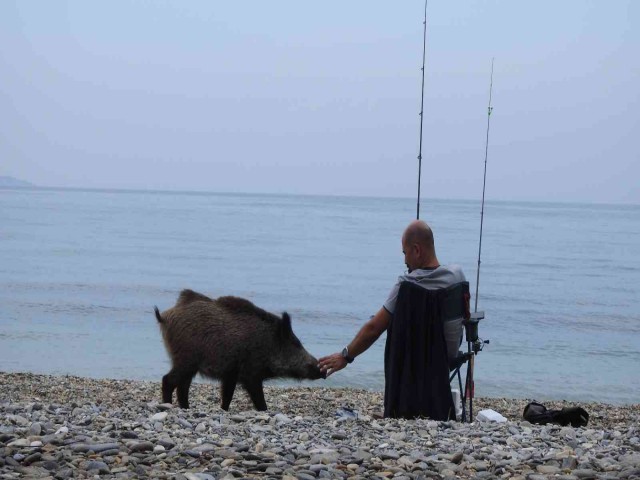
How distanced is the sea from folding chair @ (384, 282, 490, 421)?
4259 millimetres

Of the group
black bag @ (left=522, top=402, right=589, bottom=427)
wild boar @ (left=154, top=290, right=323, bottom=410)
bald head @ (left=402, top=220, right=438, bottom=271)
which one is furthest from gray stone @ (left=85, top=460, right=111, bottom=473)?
black bag @ (left=522, top=402, right=589, bottom=427)

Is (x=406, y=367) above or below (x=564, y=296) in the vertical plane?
above

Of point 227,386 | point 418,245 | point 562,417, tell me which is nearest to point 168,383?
point 227,386

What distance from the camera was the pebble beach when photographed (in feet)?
16.5

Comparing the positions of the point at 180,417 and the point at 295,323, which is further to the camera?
the point at 295,323

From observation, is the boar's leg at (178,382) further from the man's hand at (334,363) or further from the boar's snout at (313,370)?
the man's hand at (334,363)

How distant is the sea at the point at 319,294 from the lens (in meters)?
15.7

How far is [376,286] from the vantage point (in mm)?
30578

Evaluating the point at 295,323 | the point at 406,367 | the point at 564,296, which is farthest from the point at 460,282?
the point at 564,296

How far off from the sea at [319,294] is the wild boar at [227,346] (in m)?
3.67

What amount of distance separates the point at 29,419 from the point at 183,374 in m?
2.15

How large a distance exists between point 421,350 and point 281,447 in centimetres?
185

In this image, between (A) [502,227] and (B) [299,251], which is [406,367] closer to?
(B) [299,251]

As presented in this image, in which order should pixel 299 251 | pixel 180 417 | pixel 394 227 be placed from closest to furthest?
1. pixel 180 417
2. pixel 299 251
3. pixel 394 227
